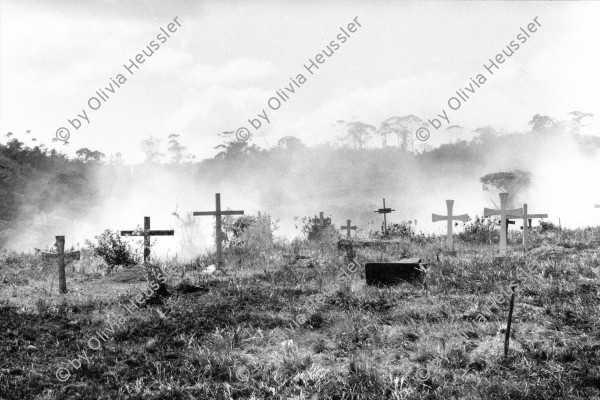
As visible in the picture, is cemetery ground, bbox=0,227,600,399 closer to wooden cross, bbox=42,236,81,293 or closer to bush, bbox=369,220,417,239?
wooden cross, bbox=42,236,81,293

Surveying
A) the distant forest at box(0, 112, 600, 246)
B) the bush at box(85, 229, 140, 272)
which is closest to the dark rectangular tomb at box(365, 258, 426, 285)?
the bush at box(85, 229, 140, 272)

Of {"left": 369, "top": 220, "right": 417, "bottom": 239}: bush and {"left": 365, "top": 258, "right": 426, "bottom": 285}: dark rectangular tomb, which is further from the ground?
{"left": 369, "top": 220, "right": 417, "bottom": 239}: bush

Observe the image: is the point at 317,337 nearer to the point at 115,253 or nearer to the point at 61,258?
the point at 61,258

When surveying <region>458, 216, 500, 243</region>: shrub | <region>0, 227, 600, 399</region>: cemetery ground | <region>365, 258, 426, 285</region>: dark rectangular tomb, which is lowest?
<region>0, 227, 600, 399</region>: cemetery ground

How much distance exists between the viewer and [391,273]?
40.3 ft

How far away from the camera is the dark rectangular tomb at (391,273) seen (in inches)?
482

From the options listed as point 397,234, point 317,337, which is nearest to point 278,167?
point 397,234

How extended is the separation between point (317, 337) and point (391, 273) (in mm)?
4137

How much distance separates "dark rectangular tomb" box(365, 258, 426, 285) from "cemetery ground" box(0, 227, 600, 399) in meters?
0.30

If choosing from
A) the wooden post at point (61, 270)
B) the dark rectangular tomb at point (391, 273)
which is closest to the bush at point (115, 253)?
the wooden post at point (61, 270)

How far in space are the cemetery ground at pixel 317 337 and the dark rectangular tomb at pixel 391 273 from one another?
0.30 meters

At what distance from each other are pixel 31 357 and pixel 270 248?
1169 centimetres

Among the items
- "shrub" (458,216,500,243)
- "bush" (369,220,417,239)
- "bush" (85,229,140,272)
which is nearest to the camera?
"bush" (85,229,140,272)

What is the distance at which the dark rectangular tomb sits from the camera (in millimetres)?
12234
